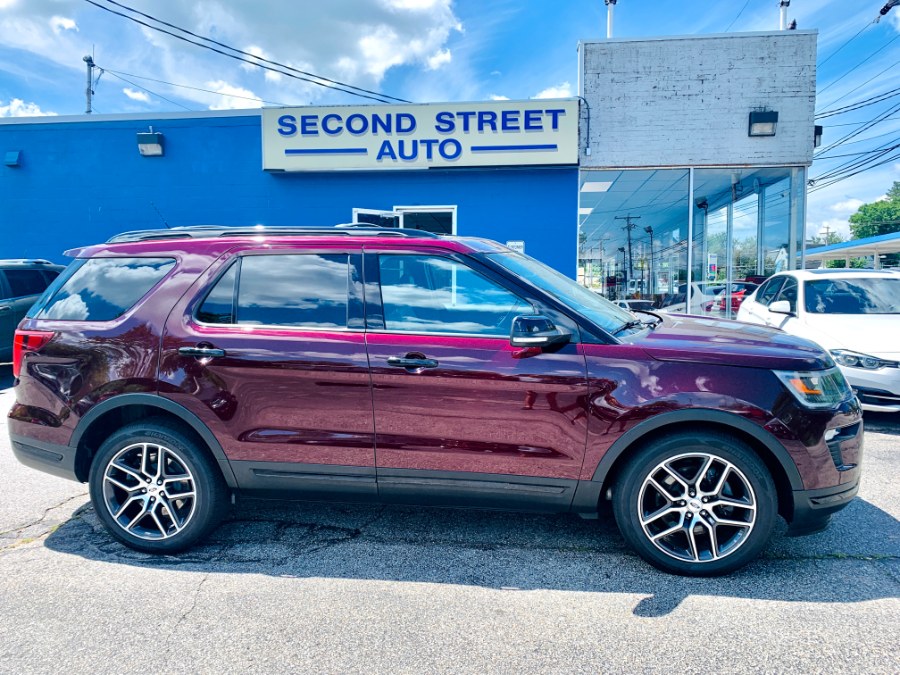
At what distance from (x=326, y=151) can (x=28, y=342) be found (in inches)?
331

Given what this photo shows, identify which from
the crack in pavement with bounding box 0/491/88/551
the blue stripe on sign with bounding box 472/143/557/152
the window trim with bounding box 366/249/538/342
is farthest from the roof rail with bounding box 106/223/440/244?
the blue stripe on sign with bounding box 472/143/557/152

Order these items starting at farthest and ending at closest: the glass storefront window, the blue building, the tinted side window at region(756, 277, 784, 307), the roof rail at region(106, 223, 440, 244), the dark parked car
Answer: the glass storefront window < the blue building < the dark parked car < the tinted side window at region(756, 277, 784, 307) < the roof rail at region(106, 223, 440, 244)

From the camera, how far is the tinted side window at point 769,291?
25.7ft

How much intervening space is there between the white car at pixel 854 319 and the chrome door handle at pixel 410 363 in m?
4.55

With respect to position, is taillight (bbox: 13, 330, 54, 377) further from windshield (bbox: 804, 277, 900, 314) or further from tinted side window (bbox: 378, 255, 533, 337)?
windshield (bbox: 804, 277, 900, 314)

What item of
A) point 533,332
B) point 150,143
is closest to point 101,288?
point 533,332

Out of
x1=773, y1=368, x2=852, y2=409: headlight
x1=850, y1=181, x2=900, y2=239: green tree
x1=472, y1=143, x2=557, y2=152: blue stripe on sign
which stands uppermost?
x1=850, y1=181, x2=900, y2=239: green tree

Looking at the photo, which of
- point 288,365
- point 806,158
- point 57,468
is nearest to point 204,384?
point 288,365

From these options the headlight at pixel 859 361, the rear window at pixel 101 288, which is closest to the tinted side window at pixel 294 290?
the rear window at pixel 101 288

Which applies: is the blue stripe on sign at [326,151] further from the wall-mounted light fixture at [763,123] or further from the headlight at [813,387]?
the headlight at [813,387]

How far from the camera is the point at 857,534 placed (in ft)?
11.3

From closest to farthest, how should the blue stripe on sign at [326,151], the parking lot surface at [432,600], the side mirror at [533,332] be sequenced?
the parking lot surface at [432,600], the side mirror at [533,332], the blue stripe on sign at [326,151]

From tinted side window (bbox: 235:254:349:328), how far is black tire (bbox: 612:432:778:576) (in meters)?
1.83

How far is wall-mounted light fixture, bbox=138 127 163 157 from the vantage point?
11461 millimetres
